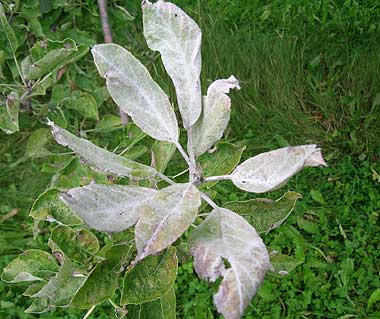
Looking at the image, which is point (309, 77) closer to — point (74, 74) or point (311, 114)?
point (311, 114)

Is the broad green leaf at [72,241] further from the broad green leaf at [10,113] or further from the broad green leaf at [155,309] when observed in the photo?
the broad green leaf at [10,113]

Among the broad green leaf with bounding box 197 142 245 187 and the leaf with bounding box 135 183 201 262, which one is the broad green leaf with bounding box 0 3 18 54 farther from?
the leaf with bounding box 135 183 201 262

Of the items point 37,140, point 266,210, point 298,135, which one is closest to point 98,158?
point 266,210

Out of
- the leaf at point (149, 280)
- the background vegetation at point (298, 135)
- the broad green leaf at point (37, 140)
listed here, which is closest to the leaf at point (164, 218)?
the leaf at point (149, 280)

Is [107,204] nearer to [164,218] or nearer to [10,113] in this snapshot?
[164,218]

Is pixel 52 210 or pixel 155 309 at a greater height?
pixel 52 210

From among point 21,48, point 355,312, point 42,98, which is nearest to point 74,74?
point 21,48
